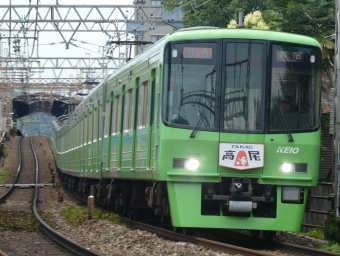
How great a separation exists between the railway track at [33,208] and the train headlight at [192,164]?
168 cm

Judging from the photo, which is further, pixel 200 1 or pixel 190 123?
pixel 200 1

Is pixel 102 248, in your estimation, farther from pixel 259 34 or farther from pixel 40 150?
pixel 40 150

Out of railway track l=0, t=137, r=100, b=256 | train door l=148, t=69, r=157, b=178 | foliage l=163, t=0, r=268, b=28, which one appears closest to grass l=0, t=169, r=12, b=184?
railway track l=0, t=137, r=100, b=256

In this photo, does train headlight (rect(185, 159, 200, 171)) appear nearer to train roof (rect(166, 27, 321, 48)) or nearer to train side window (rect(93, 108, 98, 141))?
train roof (rect(166, 27, 321, 48))

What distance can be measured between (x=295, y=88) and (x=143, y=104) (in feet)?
9.03

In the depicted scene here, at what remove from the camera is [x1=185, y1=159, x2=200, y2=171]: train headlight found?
11.4 metres

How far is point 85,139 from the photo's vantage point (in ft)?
76.3

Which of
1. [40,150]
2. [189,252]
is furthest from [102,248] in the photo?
[40,150]

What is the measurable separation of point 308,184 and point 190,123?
1769mm

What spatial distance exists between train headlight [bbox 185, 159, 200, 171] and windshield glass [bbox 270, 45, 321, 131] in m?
1.21

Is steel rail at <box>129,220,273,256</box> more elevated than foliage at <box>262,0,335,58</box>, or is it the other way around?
foliage at <box>262,0,335,58</box>

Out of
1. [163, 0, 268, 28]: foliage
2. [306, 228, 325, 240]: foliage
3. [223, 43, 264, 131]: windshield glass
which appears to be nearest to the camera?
[223, 43, 264, 131]: windshield glass

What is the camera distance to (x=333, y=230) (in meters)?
12.2

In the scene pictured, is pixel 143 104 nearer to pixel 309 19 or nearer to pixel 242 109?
pixel 242 109
